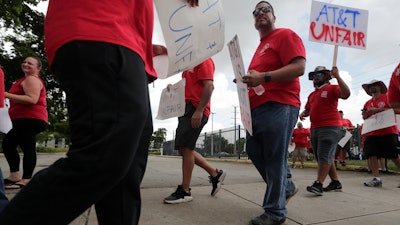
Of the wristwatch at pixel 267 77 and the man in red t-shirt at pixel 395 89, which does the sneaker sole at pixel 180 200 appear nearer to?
the wristwatch at pixel 267 77

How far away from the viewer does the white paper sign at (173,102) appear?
11.2 feet

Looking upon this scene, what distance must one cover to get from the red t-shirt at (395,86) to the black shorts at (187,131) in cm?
205

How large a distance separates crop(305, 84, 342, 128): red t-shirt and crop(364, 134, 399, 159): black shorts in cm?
161

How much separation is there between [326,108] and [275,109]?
7.30 feet

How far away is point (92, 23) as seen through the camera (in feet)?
3.98

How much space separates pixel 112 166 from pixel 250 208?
238cm

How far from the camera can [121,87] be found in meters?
1.19

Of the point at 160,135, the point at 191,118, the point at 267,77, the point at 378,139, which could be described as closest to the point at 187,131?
the point at 191,118

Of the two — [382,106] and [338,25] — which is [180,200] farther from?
[382,106]

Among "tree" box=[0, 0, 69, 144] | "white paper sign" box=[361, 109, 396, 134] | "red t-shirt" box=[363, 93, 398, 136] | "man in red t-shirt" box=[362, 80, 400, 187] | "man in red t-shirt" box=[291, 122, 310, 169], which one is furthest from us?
"tree" box=[0, 0, 69, 144]

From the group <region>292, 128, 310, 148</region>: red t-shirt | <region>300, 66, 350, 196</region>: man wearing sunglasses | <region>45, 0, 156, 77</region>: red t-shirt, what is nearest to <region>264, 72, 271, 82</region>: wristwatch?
<region>45, 0, 156, 77</region>: red t-shirt

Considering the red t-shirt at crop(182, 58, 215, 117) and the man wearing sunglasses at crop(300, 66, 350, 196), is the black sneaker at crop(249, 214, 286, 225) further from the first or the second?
the man wearing sunglasses at crop(300, 66, 350, 196)

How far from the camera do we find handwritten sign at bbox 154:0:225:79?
5.80 feet

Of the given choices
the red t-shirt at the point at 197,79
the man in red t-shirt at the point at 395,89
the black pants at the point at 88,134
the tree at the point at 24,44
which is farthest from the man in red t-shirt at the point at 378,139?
the tree at the point at 24,44
